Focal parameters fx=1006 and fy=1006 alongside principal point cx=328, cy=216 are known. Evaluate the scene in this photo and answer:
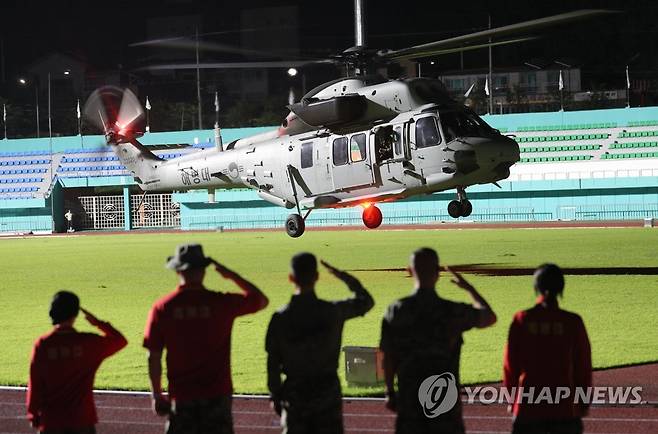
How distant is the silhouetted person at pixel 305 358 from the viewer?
556cm

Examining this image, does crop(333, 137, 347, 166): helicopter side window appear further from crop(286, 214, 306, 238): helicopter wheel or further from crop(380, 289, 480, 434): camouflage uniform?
crop(380, 289, 480, 434): camouflage uniform

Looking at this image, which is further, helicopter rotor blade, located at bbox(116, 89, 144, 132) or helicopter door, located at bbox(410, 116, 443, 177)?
helicopter rotor blade, located at bbox(116, 89, 144, 132)

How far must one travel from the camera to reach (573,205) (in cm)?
5194

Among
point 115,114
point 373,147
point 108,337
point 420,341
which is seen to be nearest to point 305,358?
point 420,341

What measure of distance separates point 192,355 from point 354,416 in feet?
9.08

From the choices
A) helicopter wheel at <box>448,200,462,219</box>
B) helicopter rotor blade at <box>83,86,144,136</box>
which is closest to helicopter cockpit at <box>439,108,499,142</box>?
helicopter wheel at <box>448,200,462,219</box>

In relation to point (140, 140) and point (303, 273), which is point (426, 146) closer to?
point (303, 273)

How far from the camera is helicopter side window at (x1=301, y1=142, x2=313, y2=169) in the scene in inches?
859

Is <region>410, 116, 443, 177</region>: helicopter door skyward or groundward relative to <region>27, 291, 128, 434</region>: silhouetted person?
skyward

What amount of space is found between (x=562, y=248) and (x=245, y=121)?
56755 mm

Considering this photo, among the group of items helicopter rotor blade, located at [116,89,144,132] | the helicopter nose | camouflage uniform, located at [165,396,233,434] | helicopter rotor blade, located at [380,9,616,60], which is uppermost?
helicopter rotor blade, located at [116,89,144,132]

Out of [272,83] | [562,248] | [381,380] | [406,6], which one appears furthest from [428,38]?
[381,380]

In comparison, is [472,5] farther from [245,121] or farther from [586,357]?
[586,357]

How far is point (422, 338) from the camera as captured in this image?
5.45 meters
